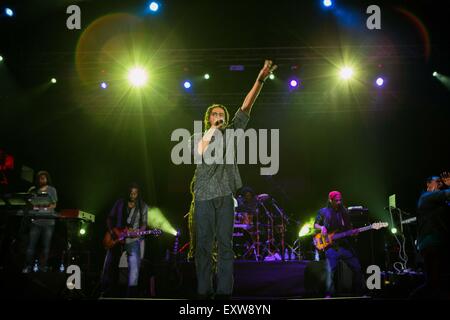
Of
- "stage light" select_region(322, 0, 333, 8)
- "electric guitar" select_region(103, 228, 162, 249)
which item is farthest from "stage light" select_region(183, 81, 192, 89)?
"electric guitar" select_region(103, 228, 162, 249)

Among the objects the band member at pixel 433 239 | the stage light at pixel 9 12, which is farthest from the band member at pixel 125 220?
the band member at pixel 433 239

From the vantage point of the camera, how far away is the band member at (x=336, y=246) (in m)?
8.00

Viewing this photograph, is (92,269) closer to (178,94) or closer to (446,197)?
(178,94)

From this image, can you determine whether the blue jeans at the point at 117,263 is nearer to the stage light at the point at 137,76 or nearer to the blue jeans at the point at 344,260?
the blue jeans at the point at 344,260

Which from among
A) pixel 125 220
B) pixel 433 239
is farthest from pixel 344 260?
pixel 125 220

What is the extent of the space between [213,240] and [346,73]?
748cm

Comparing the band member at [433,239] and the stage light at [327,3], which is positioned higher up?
the stage light at [327,3]

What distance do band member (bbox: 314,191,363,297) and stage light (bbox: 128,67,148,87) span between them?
17.0 ft

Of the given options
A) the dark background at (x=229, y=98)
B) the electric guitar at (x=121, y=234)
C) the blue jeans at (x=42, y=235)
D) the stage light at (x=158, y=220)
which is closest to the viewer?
the electric guitar at (x=121, y=234)

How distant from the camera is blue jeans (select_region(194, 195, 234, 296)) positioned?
3.55 meters

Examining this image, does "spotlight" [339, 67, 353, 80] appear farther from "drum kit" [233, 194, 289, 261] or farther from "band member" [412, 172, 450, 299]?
"band member" [412, 172, 450, 299]

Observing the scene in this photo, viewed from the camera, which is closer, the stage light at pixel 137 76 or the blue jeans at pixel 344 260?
the blue jeans at pixel 344 260

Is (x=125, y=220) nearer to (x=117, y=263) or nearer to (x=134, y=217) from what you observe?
(x=134, y=217)
